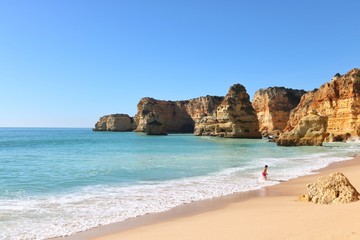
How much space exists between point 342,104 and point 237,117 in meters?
24.9

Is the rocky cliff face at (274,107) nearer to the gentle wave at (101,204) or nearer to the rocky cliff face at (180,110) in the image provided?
the rocky cliff face at (180,110)

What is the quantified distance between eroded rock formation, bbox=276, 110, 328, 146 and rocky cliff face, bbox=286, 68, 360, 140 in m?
16.6

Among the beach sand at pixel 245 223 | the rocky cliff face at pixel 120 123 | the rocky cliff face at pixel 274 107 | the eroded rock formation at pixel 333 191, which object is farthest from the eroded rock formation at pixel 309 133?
the rocky cliff face at pixel 120 123

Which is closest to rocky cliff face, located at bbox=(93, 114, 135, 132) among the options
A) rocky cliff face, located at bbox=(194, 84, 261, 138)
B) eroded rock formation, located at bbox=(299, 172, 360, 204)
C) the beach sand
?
rocky cliff face, located at bbox=(194, 84, 261, 138)

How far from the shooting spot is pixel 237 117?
8819cm

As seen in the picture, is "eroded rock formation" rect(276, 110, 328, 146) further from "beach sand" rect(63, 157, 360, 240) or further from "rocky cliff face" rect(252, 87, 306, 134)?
"rocky cliff face" rect(252, 87, 306, 134)

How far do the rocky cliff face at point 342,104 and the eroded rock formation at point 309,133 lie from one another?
16627 mm

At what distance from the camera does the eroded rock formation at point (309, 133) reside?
2130 inches

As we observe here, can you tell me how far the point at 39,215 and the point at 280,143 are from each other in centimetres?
4897

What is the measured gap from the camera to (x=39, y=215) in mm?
11477

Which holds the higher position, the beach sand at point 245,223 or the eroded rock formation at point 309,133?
the eroded rock formation at point 309,133

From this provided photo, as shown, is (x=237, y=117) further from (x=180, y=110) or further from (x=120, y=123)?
(x=120, y=123)

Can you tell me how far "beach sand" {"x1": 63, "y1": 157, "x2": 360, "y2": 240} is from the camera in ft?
25.0

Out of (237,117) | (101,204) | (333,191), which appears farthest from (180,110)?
(333,191)
